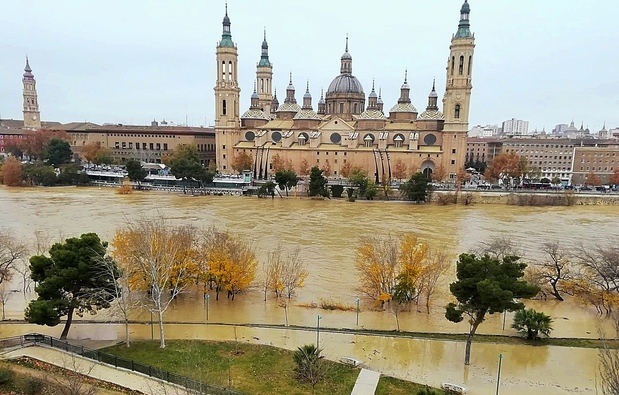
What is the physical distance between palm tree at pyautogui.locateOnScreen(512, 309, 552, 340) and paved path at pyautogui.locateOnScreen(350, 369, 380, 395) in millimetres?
5929

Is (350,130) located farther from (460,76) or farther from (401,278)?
(401,278)

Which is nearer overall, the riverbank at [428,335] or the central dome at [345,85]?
the riverbank at [428,335]

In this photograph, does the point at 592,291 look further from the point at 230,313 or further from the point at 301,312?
the point at 230,313

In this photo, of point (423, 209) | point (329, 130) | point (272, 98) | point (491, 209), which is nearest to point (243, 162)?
point (329, 130)

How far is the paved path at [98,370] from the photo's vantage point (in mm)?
9784

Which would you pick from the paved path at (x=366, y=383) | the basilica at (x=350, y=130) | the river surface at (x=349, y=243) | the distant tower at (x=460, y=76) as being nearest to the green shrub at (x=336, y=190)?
the river surface at (x=349, y=243)

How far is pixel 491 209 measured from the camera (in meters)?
42.6

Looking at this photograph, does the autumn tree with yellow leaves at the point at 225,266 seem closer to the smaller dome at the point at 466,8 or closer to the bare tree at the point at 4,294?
the bare tree at the point at 4,294

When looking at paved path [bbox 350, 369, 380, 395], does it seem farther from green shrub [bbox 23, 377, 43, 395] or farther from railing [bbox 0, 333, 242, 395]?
green shrub [bbox 23, 377, 43, 395]

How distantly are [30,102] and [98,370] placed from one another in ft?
342

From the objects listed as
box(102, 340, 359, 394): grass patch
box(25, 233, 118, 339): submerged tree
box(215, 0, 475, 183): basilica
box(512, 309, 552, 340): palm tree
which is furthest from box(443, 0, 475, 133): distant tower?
box(25, 233, 118, 339): submerged tree

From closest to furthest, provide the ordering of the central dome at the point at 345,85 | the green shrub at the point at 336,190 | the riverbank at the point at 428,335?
the riverbank at the point at 428,335
the green shrub at the point at 336,190
the central dome at the point at 345,85

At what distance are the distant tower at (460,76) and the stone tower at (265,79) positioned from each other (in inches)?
1269

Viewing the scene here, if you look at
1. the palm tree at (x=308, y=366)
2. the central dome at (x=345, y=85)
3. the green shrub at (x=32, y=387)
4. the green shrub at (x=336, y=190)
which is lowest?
the palm tree at (x=308, y=366)
